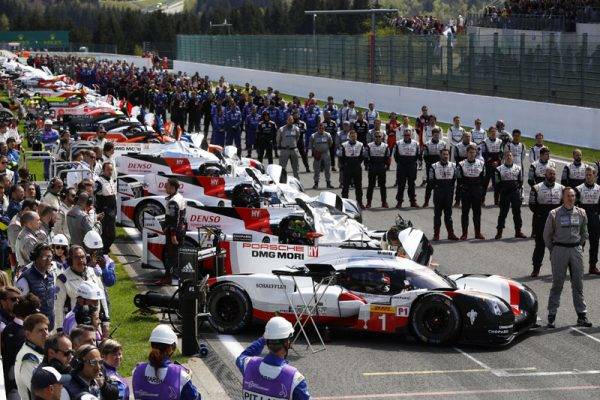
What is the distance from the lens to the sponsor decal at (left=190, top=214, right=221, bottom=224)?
18766mm

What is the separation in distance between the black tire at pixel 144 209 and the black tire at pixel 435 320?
8.24 m

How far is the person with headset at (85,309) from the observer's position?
10.5 m

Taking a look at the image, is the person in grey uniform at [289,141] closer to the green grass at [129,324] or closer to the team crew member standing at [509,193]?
the team crew member standing at [509,193]

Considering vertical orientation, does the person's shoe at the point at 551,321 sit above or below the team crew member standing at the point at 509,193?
below

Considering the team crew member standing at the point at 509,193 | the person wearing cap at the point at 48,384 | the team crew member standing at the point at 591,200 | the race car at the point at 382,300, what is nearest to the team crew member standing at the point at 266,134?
the team crew member standing at the point at 509,193

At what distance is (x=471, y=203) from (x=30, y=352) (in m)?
13.6

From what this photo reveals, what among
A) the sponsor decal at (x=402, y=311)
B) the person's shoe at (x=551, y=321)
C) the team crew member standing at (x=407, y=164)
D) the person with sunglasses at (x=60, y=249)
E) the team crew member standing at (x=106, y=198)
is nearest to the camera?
the person with sunglasses at (x=60, y=249)

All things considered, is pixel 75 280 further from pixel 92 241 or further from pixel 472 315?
pixel 472 315

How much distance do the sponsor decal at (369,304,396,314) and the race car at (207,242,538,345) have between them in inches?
0.5

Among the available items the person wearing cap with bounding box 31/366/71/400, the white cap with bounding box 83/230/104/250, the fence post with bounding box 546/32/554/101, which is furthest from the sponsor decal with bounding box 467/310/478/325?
the fence post with bounding box 546/32/554/101

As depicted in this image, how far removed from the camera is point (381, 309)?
1406 centimetres

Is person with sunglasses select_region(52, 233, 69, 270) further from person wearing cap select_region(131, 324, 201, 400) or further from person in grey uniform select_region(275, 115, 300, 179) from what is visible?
person in grey uniform select_region(275, 115, 300, 179)

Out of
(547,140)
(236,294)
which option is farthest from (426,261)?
(547,140)

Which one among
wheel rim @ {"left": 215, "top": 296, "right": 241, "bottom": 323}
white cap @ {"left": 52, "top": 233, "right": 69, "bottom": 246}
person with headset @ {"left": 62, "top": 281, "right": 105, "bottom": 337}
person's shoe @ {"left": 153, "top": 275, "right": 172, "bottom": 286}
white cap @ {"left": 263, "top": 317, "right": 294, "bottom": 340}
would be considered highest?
white cap @ {"left": 263, "top": 317, "right": 294, "bottom": 340}
